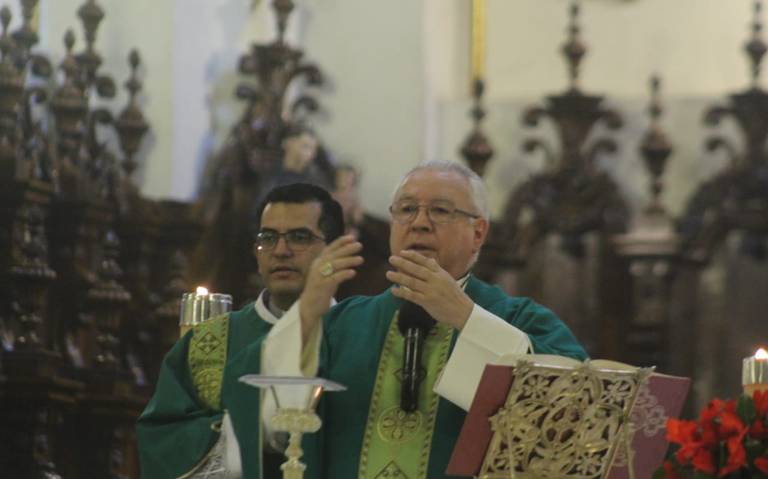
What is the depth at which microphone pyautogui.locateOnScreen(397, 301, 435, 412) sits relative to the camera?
237 inches

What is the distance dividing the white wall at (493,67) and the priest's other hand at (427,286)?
6.97 metres

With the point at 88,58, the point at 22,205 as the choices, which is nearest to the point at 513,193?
the point at 88,58

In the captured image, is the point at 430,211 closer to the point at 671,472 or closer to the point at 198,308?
the point at 198,308

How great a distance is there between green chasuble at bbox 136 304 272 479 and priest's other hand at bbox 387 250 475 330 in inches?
18.4

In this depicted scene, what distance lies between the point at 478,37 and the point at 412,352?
7.93m

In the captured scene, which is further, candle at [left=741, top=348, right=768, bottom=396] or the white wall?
the white wall


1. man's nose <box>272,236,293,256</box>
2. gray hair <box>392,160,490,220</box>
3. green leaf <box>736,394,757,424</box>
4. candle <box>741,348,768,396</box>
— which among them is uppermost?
gray hair <box>392,160,490,220</box>

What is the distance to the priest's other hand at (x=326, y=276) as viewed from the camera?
513 cm

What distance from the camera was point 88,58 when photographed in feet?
35.8

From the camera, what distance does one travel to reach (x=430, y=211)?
599 centimetres

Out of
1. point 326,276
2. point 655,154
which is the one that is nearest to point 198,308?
point 326,276

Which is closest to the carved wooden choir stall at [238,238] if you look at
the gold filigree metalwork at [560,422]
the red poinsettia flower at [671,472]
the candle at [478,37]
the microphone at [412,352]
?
the candle at [478,37]

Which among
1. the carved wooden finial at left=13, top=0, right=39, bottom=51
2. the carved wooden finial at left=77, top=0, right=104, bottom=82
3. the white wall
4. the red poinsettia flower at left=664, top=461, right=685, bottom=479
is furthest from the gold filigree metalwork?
the white wall

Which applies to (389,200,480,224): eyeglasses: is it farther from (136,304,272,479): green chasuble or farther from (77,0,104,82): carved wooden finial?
(77,0,104,82): carved wooden finial
